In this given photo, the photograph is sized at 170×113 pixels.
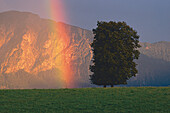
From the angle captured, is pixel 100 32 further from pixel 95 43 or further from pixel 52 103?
pixel 52 103

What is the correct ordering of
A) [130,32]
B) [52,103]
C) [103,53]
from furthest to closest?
[130,32] < [103,53] < [52,103]

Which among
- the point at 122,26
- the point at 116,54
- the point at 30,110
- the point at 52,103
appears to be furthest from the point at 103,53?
the point at 30,110

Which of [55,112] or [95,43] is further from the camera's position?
[95,43]

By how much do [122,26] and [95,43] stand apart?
7.25m

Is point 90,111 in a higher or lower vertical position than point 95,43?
lower

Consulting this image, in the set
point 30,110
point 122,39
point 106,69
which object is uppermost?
point 122,39

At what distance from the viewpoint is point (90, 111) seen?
2094cm

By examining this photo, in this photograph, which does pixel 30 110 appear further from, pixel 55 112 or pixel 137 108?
pixel 137 108

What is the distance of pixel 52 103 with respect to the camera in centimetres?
2473

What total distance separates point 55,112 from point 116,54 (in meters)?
32.9

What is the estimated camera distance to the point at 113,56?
51438 millimetres

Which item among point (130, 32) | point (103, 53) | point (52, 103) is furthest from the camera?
point (130, 32)

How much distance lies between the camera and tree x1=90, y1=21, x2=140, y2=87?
169 feet

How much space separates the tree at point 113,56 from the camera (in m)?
51.5
